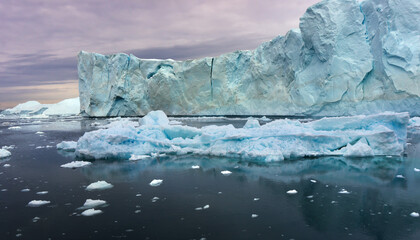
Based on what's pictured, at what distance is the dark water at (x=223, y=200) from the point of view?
339cm

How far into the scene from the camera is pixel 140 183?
214 inches

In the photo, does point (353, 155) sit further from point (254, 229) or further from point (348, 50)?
point (348, 50)

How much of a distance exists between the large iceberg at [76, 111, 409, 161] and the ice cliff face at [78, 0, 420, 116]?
9.96 metres

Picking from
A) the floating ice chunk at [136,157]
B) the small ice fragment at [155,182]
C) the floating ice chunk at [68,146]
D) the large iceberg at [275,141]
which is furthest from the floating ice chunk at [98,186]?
the floating ice chunk at [68,146]

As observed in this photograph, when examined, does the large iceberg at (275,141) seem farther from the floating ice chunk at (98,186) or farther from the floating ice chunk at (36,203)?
the floating ice chunk at (36,203)

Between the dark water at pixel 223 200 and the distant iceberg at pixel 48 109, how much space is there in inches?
1660

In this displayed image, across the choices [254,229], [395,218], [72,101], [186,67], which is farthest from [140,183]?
[72,101]

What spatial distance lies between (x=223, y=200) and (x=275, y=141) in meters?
3.35

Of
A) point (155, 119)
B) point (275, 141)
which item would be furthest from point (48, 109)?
point (275, 141)

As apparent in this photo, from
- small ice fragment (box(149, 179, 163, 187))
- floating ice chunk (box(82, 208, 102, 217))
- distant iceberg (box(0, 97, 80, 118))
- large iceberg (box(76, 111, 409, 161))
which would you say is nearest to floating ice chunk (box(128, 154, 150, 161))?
large iceberg (box(76, 111, 409, 161))

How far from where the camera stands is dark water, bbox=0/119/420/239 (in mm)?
3395

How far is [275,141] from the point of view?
7453 mm

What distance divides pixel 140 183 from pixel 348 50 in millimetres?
15511

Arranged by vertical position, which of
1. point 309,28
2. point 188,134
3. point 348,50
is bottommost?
point 188,134
